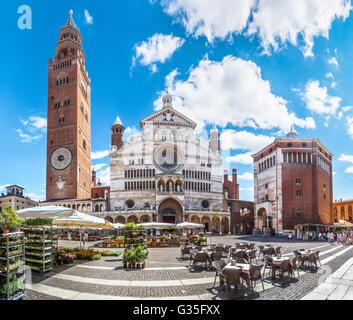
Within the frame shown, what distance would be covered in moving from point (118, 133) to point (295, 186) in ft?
137

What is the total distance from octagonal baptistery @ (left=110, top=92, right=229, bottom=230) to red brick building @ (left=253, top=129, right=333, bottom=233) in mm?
9991

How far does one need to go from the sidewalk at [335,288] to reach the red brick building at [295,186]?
34781 mm

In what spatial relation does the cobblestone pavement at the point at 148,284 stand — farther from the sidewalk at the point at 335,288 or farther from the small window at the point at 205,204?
the small window at the point at 205,204

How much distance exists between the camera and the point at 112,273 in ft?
40.7

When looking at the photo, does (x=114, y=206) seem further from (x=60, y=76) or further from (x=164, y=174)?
(x=60, y=76)

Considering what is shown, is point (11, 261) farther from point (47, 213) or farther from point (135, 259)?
point (135, 259)

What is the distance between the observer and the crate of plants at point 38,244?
12328mm

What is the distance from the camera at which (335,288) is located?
387 inches

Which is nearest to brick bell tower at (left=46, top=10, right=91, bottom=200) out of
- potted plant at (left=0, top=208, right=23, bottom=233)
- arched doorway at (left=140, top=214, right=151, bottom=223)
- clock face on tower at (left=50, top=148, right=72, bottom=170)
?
clock face on tower at (left=50, top=148, right=72, bottom=170)

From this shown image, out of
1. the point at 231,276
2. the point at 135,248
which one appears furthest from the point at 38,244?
the point at 231,276

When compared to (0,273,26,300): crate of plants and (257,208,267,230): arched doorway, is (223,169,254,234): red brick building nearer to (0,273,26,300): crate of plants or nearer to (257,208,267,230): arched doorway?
(257,208,267,230): arched doorway
